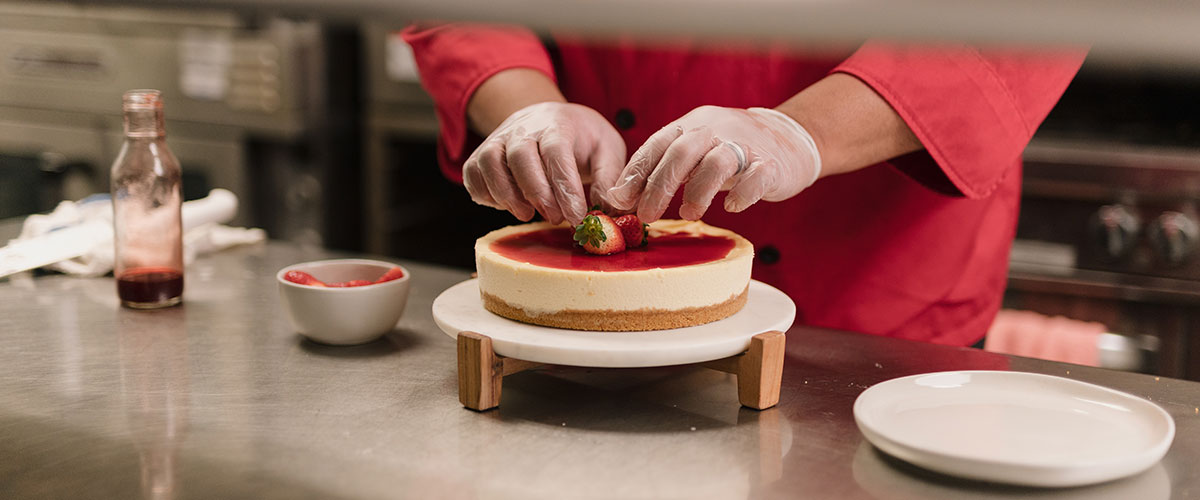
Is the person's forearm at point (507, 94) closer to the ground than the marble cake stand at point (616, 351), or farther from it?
farther from it

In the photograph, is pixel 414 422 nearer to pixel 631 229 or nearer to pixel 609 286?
pixel 609 286

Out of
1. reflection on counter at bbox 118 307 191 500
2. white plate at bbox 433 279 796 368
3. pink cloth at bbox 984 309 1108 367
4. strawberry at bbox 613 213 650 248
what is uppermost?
strawberry at bbox 613 213 650 248

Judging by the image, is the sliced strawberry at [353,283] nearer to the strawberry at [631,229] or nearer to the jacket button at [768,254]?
the strawberry at [631,229]

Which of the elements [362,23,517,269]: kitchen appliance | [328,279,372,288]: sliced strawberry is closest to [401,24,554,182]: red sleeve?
[328,279,372,288]: sliced strawberry

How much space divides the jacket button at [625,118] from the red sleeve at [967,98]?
19.5 inches

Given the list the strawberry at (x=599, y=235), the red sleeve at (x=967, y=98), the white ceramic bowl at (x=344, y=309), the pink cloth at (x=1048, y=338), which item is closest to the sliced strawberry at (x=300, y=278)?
the white ceramic bowl at (x=344, y=309)

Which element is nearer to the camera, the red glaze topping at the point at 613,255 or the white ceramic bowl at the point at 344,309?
the red glaze topping at the point at 613,255

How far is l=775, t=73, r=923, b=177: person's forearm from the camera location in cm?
150

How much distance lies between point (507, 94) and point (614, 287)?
69 cm

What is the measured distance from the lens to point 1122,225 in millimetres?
2598

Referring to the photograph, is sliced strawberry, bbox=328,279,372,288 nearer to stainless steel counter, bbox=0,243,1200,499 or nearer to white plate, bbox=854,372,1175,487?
stainless steel counter, bbox=0,243,1200,499

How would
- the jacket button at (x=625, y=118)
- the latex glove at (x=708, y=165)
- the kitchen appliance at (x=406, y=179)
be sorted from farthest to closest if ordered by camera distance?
the kitchen appliance at (x=406, y=179) → the jacket button at (x=625, y=118) → the latex glove at (x=708, y=165)

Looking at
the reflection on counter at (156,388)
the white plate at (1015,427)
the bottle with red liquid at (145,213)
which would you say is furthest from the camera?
the bottle with red liquid at (145,213)

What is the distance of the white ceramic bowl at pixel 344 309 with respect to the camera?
1.41 metres
